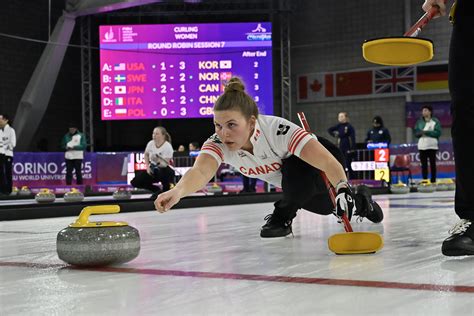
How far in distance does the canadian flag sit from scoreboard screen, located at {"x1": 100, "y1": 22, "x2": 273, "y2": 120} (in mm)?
3271

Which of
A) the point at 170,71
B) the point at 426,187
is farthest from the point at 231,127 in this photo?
the point at 170,71

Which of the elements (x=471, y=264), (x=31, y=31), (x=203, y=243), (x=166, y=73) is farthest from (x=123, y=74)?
(x=471, y=264)

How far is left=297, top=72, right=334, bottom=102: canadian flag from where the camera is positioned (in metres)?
18.1

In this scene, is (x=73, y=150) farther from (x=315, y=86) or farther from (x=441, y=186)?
(x=315, y=86)

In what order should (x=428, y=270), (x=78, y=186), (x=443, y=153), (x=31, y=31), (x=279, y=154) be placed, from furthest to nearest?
1. (x=31, y=31)
2. (x=443, y=153)
3. (x=78, y=186)
4. (x=279, y=154)
5. (x=428, y=270)

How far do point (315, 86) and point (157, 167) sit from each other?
10.4m

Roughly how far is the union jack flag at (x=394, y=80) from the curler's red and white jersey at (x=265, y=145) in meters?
14.8

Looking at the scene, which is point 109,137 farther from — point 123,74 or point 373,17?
point 373,17

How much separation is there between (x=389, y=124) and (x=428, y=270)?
15.7 m

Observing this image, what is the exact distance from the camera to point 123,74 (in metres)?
15.0

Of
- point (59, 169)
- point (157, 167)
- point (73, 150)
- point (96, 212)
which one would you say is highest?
point (73, 150)

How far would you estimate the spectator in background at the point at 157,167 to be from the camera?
8594 mm

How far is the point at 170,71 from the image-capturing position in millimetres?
15039

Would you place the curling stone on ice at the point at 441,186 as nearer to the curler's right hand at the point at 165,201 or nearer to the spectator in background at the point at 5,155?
the spectator in background at the point at 5,155
